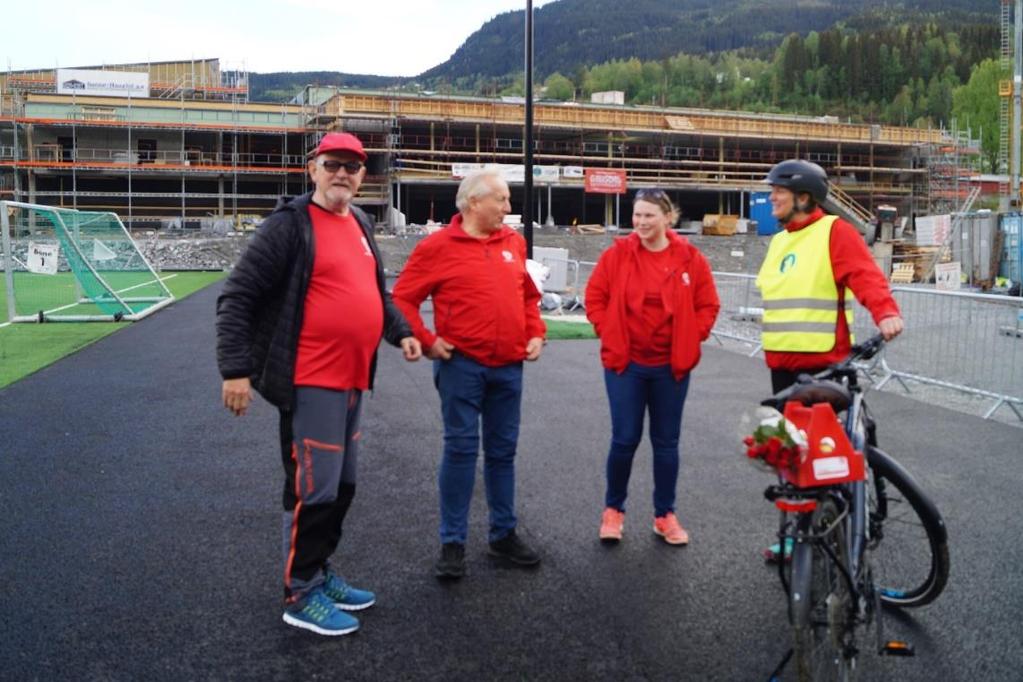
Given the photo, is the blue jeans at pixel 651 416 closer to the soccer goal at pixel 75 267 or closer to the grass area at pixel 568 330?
the grass area at pixel 568 330

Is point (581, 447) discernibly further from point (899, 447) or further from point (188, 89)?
point (188, 89)

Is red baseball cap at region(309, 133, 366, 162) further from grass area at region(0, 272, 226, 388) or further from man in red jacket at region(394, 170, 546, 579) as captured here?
grass area at region(0, 272, 226, 388)

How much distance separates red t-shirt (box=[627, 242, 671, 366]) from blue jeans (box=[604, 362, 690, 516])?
0.06 meters

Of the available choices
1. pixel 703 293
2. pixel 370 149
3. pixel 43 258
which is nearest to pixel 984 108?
pixel 370 149

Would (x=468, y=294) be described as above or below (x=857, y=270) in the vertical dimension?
below

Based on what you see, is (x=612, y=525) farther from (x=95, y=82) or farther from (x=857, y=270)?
(x=95, y=82)

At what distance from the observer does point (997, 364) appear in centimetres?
964

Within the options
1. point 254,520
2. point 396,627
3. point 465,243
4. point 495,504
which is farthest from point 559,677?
point 254,520

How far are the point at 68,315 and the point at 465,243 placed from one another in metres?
17.0

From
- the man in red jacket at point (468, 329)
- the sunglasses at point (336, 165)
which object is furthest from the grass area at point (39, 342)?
the sunglasses at point (336, 165)

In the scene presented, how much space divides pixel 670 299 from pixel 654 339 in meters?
0.23

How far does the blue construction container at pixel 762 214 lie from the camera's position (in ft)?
223

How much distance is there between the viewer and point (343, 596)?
4.27 m

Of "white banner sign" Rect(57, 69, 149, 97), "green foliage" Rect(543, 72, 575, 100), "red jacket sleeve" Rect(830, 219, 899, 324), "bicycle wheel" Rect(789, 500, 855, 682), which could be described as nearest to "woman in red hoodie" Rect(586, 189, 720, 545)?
"red jacket sleeve" Rect(830, 219, 899, 324)
